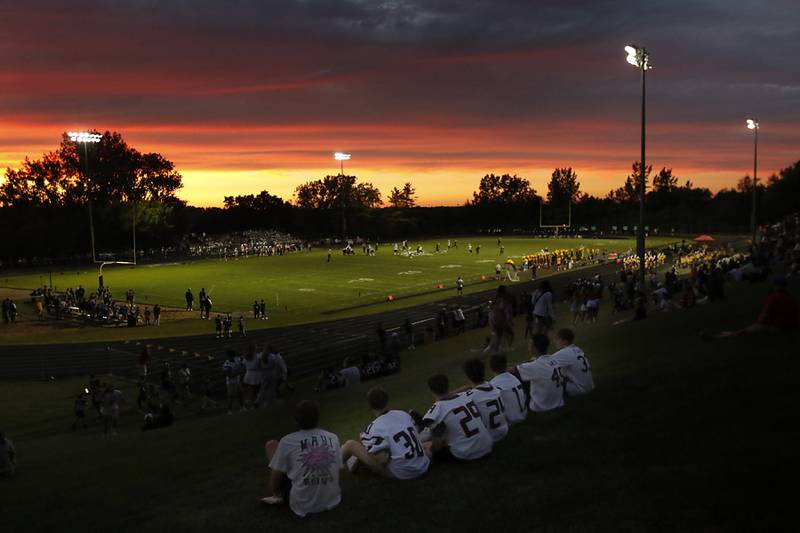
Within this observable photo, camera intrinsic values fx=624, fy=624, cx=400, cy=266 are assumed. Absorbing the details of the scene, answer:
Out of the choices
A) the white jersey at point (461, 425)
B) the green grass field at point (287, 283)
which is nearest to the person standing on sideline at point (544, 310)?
the white jersey at point (461, 425)

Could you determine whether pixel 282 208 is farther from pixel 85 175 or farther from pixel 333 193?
pixel 85 175

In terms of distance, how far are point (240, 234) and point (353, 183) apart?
172 feet

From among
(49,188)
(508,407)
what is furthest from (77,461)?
(49,188)

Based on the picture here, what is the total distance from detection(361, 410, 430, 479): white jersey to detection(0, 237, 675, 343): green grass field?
29345mm

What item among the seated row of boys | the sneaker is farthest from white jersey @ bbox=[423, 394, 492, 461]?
the sneaker

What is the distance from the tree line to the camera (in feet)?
310

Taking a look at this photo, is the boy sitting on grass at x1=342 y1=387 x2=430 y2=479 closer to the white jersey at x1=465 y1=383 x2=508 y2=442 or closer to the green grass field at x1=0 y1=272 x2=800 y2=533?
the green grass field at x1=0 y1=272 x2=800 y2=533

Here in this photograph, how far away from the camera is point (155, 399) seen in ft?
64.9

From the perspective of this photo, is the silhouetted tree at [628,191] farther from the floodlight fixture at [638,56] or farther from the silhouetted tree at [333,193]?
the floodlight fixture at [638,56]

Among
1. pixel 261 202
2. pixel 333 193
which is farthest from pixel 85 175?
pixel 333 193

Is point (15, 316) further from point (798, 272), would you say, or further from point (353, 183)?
point (353, 183)

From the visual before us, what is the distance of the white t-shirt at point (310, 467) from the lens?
5.82 m

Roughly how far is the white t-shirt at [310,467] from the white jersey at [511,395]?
7.53 ft

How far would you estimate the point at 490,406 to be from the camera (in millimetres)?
6941
